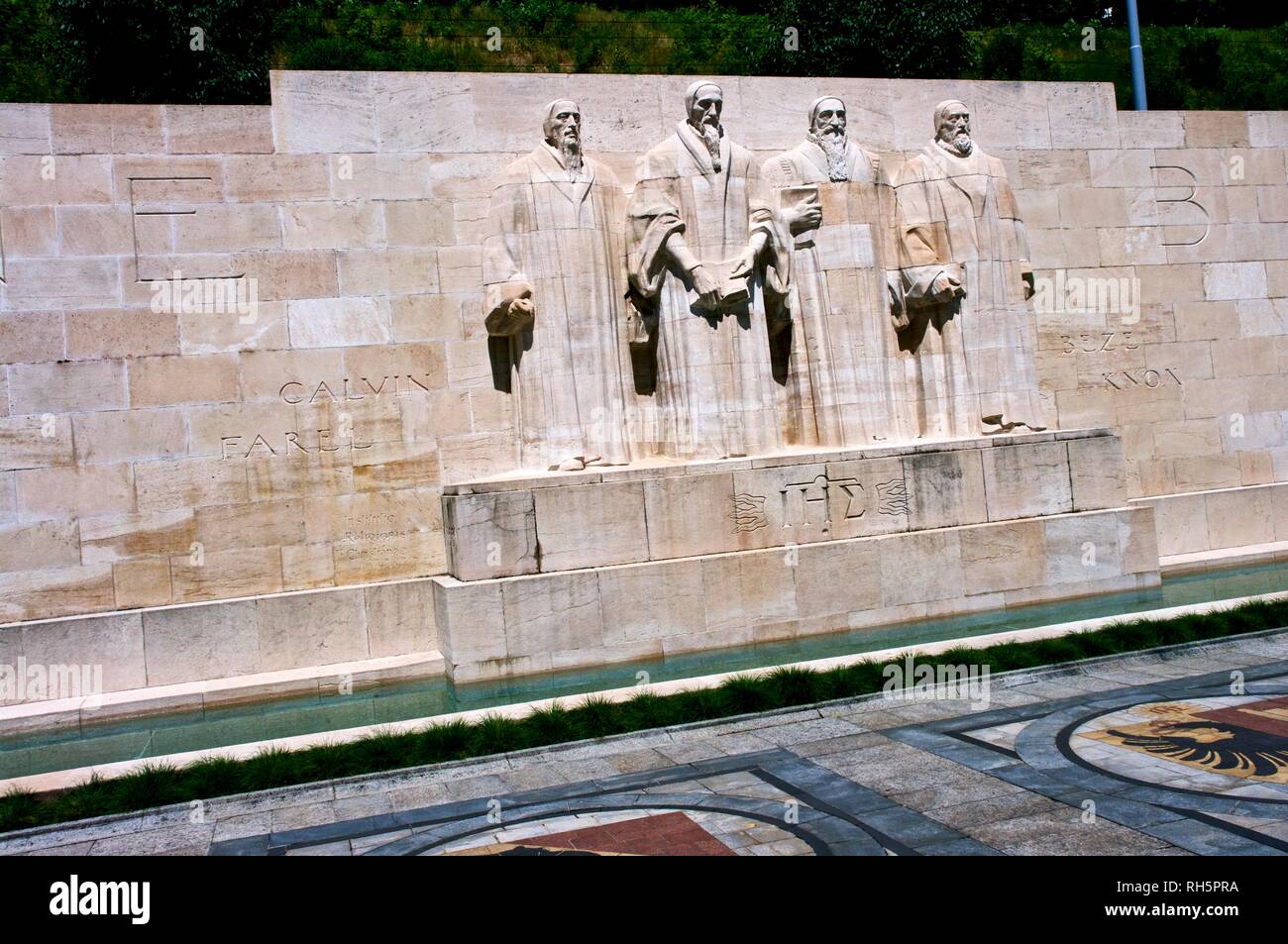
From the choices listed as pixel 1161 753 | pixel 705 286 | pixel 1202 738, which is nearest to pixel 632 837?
pixel 1161 753

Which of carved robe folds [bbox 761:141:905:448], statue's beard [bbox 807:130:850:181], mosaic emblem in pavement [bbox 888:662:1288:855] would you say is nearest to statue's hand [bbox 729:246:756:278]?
carved robe folds [bbox 761:141:905:448]

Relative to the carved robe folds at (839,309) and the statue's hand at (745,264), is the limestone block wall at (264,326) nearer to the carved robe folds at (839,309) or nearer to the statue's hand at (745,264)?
the carved robe folds at (839,309)

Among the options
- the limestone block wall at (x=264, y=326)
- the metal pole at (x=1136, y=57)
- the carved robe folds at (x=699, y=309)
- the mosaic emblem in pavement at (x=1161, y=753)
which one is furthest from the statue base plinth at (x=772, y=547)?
the metal pole at (x=1136, y=57)

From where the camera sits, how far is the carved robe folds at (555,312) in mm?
11297

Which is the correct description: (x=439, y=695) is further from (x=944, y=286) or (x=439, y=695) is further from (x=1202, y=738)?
(x=944, y=286)

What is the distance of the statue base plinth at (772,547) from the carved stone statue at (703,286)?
0.56 metres

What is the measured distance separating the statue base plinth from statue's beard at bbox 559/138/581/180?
3.05 m

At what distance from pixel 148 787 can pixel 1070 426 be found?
10.9m

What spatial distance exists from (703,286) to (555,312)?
4.77ft

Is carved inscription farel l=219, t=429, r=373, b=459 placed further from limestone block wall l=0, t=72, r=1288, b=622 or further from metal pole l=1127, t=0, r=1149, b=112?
metal pole l=1127, t=0, r=1149, b=112

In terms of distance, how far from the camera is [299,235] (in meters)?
11.4

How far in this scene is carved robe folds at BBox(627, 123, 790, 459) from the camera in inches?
456

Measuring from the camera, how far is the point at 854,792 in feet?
20.8

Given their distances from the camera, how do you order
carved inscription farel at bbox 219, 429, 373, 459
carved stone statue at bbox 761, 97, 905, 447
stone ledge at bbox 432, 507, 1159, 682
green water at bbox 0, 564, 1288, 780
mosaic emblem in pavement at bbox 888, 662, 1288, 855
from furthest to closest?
carved stone statue at bbox 761, 97, 905, 447 → carved inscription farel at bbox 219, 429, 373, 459 → stone ledge at bbox 432, 507, 1159, 682 → green water at bbox 0, 564, 1288, 780 → mosaic emblem in pavement at bbox 888, 662, 1288, 855
